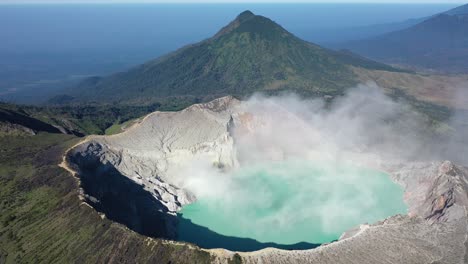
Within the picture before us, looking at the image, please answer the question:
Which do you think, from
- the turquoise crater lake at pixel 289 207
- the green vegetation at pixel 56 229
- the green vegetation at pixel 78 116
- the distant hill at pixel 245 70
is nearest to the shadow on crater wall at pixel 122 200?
the green vegetation at pixel 56 229

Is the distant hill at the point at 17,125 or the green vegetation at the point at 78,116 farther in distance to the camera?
the green vegetation at the point at 78,116

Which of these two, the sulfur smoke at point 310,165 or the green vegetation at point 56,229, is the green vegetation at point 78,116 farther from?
the sulfur smoke at point 310,165

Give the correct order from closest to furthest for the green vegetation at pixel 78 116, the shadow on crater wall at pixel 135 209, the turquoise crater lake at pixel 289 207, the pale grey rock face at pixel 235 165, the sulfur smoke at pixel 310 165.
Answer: the pale grey rock face at pixel 235 165 < the shadow on crater wall at pixel 135 209 < the turquoise crater lake at pixel 289 207 < the sulfur smoke at pixel 310 165 < the green vegetation at pixel 78 116

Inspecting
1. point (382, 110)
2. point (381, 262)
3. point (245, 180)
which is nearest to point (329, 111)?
point (382, 110)

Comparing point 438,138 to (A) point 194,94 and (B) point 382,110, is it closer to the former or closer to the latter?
(B) point 382,110

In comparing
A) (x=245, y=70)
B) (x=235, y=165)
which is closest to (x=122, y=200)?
(x=235, y=165)

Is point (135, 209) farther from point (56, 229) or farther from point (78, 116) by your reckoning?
point (78, 116)
